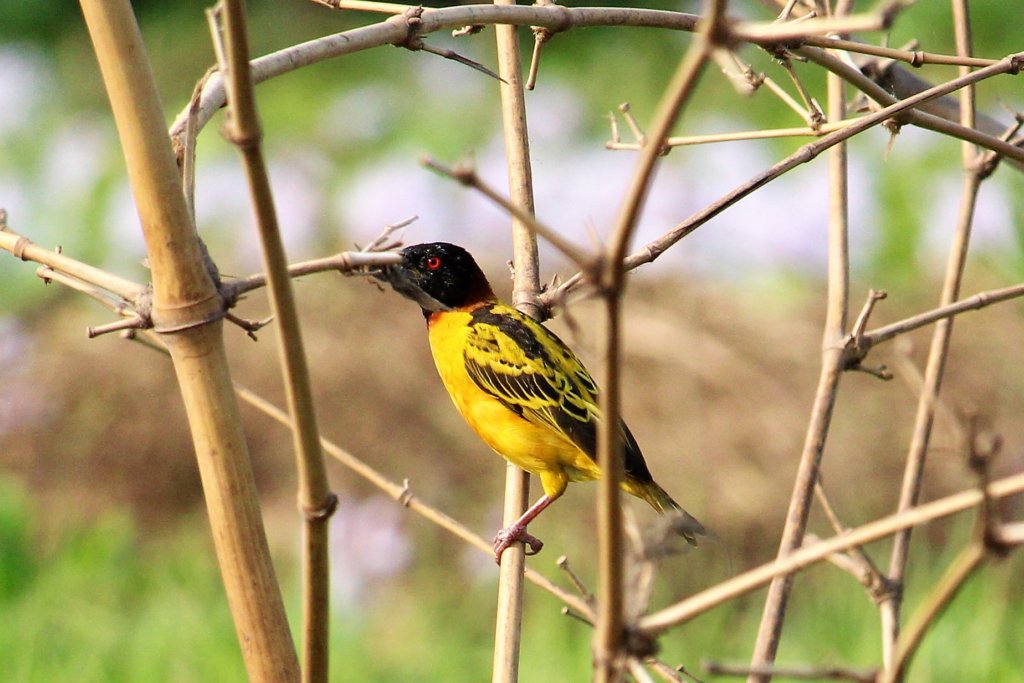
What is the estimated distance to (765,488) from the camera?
4094 mm

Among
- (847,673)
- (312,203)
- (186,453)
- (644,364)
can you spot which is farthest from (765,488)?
(847,673)

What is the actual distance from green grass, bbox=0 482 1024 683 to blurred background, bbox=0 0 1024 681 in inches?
0.5

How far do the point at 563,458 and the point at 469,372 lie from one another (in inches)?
8.9

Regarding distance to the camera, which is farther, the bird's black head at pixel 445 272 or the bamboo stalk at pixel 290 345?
the bird's black head at pixel 445 272

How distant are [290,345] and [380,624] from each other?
2.89 metres

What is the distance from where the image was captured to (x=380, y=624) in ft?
11.3

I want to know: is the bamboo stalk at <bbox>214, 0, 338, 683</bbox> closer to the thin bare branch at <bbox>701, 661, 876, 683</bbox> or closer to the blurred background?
the thin bare branch at <bbox>701, 661, 876, 683</bbox>

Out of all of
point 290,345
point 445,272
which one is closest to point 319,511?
point 290,345

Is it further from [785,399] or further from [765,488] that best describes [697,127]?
[765,488]

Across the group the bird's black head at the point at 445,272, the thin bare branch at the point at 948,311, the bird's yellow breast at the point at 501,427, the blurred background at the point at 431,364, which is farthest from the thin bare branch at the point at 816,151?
the blurred background at the point at 431,364

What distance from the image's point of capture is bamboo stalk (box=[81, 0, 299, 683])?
82 cm

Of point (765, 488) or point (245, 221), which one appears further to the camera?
point (245, 221)

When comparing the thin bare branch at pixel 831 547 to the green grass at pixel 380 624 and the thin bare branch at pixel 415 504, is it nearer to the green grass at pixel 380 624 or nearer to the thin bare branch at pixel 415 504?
the thin bare branch at pixel 415 504

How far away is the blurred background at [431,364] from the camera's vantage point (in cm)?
316
